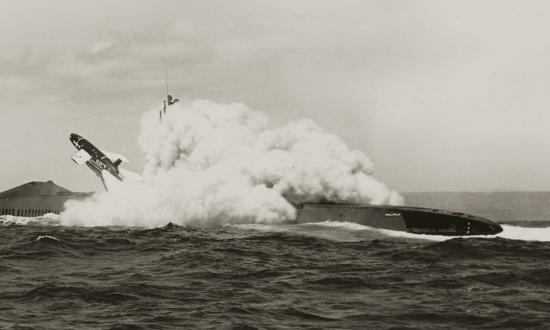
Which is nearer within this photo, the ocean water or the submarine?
the ocean water

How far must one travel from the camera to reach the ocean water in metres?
13.2

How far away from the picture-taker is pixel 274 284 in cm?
1744

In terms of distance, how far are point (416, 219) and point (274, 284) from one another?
61.9ft

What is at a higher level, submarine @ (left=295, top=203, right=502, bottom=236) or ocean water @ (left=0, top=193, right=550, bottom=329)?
submarine @ (left=295, top=203, right=502, bottom=236)

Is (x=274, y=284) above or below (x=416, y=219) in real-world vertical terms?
below

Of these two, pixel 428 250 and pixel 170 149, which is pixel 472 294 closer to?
pixel 428 250

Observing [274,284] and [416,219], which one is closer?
[274,284]

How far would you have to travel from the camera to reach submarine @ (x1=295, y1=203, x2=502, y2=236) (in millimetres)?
32688

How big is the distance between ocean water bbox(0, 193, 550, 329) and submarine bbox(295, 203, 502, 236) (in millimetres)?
4079

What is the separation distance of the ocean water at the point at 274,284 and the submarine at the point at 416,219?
4079 millimetres

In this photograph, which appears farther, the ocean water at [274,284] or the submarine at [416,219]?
the submarine at [416,219]

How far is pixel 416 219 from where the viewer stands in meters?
34.2

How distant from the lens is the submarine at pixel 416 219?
3269cm

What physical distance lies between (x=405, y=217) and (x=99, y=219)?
85.0 ft
